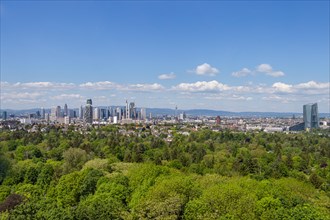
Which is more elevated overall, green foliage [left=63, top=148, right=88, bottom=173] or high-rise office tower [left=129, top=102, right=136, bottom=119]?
high-rise office tower [left=129, top=102, right=136, bottom=119]

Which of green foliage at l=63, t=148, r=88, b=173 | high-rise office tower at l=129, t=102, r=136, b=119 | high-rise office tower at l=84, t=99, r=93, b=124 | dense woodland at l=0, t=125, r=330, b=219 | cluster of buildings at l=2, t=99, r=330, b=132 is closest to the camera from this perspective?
dense woodland at l=0, t=125, r=330, b=219

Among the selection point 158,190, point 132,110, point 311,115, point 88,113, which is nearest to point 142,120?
point 132,110

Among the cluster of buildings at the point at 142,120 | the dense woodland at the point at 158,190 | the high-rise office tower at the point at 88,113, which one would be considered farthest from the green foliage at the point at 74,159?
the high-rise office tower at the point at 88,113

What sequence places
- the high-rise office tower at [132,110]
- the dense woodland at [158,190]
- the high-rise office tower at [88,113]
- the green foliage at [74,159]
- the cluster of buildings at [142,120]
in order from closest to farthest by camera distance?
the dense woodland at [158,190]
the green foliage at [74,159]
the cluster of buildings at [142,120]
the high-rise office tower at [88,113]
the high-rise office tower at [132,110]

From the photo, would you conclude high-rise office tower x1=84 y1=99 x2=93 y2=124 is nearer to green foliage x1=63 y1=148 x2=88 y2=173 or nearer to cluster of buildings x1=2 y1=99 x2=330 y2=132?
cluster of buildings x1=2 y1=99 x2=330 y2=132

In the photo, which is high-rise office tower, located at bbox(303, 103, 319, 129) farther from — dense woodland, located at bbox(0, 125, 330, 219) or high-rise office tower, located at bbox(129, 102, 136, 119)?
dense woodland, located at bbox(0, 125, 330, 219)

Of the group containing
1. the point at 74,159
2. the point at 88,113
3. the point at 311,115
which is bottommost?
the point at 74,159

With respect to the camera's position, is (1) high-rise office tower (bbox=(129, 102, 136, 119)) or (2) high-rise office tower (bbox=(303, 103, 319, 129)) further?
(1) high-rise office tower (bbox=(129, 102, 136, 119))

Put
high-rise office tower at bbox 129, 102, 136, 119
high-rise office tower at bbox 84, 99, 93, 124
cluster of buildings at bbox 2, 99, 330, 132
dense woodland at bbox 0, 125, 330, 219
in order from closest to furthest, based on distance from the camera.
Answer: dense woodland at bbox 0, 125, 330, 219 → cluster of buildings at bbox 2, 99, 330, 132 → high-rise office tower at bbox 84, 99, 93, 124 → high-rise office tower at bbox 129, 102, 136, 119

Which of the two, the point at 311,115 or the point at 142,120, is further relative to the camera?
the point at 142,120

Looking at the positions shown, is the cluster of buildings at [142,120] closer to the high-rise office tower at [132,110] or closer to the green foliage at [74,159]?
the high-rise office tower at [132,110]

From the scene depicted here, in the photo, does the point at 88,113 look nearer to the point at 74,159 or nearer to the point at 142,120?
the point at 142,120

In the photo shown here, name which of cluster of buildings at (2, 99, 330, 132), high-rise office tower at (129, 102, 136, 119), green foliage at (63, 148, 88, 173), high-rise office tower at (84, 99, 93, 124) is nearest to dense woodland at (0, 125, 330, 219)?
green foliage at (63, 148, 88, 173)
